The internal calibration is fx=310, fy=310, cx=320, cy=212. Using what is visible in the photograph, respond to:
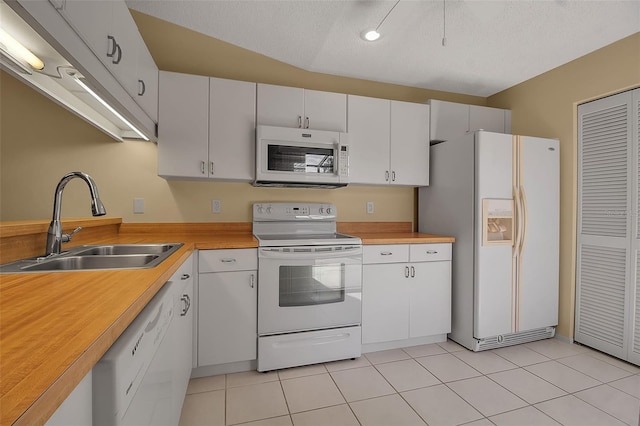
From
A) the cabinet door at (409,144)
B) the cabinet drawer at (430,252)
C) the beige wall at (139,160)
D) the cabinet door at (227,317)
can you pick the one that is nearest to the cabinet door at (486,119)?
the cabinet door at (409,144)

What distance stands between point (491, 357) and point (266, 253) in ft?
6.46

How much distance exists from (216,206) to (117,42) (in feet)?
4.76

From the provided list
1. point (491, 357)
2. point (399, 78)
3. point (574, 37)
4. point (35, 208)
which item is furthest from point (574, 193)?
point (35, 208)

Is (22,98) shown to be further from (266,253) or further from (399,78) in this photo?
(399,78)

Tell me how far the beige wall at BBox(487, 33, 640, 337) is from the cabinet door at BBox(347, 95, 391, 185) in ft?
4.96

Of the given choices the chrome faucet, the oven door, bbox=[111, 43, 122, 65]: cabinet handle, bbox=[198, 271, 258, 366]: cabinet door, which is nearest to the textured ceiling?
bbox=[111, 43, 122, 65]: cabinet handle

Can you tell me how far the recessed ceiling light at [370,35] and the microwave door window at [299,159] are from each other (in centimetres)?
90

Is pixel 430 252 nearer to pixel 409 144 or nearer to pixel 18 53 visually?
pixel 409 144

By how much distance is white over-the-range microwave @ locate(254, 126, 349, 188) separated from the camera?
244cm

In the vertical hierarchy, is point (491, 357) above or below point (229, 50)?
below

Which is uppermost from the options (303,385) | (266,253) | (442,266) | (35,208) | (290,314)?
(35,208)

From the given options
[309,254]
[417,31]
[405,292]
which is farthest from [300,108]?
[405,292]

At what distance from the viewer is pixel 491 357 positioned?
8.11ft

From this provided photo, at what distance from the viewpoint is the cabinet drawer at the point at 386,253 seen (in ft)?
8.11
